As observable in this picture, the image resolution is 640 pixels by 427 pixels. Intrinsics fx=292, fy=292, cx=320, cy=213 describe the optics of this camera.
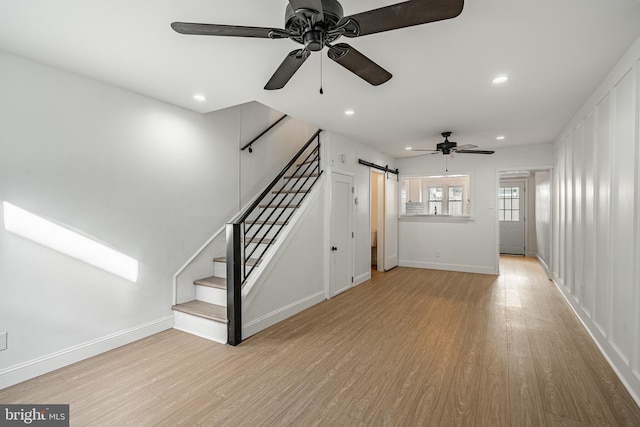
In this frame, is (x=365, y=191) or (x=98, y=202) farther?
(x=365, y=191)

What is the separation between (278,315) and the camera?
357cm

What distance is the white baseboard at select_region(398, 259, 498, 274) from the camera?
20.4ft

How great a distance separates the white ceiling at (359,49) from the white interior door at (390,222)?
2.85m

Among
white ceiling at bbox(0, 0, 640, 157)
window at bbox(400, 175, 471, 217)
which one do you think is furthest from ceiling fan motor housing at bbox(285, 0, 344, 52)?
window at bbox(400, 175, 471, 217)

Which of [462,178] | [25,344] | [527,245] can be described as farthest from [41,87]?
[527,245]

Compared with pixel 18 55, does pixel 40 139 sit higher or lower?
lower

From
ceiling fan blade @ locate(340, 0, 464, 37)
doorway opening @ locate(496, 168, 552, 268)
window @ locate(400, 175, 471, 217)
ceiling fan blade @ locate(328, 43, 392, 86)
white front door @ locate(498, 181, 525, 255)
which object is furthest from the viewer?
white front door @ locate(498, 181, 525, 255)

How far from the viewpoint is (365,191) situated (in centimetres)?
568

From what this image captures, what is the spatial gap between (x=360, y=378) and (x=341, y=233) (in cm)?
269

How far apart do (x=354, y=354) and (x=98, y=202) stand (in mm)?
2857

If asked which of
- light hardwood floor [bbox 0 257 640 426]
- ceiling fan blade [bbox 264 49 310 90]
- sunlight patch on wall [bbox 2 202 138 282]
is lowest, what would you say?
light hardwood floor [bbox 0 257 640 426]

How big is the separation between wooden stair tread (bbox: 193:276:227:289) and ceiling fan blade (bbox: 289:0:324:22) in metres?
2.89

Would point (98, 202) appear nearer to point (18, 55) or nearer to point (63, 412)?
point (18, 55)

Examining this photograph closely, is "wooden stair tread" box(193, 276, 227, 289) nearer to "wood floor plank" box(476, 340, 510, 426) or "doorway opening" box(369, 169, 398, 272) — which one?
"wood floor plank" box(476, 340, 510, 426)
